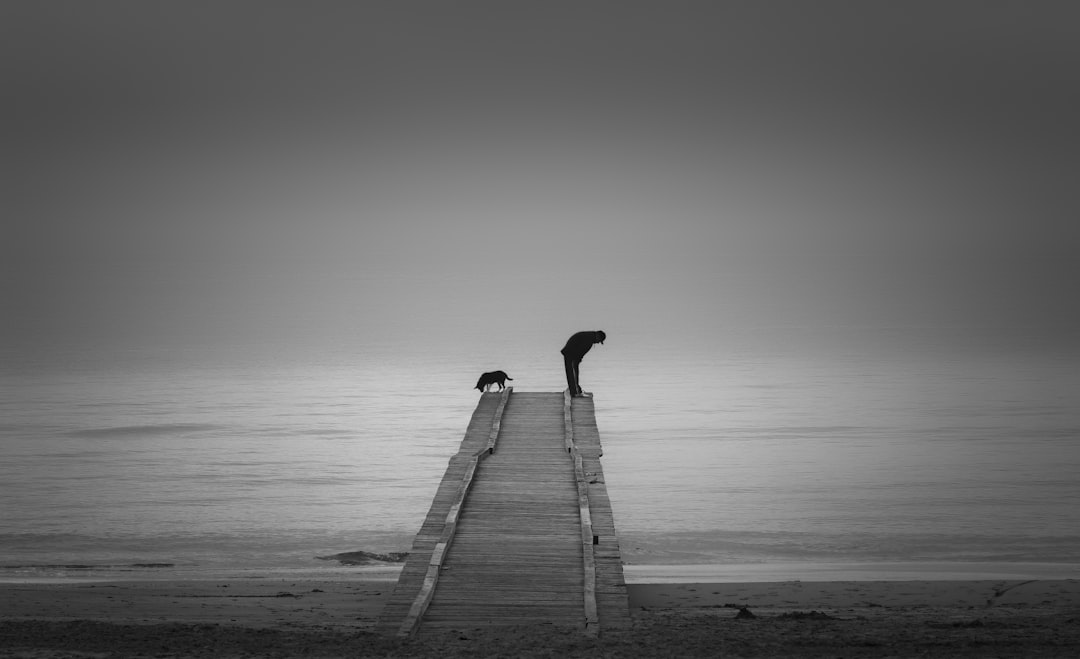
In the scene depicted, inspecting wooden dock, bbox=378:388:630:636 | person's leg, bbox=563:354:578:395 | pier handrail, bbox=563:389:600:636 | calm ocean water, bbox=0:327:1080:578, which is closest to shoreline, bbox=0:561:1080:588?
calm ocean water, bbox=0:327:1080:578

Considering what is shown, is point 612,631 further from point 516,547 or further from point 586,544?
point 516,547

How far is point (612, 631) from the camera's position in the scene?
432 inches

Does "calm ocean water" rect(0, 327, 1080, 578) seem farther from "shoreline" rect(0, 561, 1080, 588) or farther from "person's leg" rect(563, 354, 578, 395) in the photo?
"person's leg" rect(563, 354, 578, 395)

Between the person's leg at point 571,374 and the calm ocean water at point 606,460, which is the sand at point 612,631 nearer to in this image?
the calm ocean water at point 606,460

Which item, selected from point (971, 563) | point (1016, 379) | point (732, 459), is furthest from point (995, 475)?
point (1016, 379)

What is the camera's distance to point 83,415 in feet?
137

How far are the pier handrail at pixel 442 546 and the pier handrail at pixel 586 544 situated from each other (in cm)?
129

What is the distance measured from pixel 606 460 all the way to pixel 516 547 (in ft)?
62.4

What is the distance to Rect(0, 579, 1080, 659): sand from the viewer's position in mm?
10492

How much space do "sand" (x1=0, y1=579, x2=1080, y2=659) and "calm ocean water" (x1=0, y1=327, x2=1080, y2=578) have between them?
3.25 meters

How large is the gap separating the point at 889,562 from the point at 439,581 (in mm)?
10359

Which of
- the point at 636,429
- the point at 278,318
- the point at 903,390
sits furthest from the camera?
the point at 278,318

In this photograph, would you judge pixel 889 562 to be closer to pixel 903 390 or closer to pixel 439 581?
pixel 439 581

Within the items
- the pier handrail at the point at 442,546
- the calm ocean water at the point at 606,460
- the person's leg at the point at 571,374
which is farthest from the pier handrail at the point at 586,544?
the person's leg at the point at 571,374
